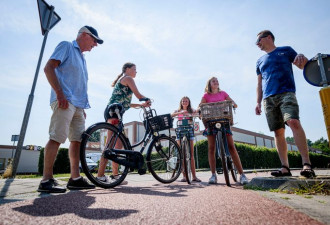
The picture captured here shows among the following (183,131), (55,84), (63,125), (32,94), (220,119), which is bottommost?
(63,125)

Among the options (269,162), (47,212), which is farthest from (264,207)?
(269,162)

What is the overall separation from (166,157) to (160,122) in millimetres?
779

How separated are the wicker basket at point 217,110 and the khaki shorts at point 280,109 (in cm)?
65

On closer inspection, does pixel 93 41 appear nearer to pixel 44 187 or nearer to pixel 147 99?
pixel 147 99

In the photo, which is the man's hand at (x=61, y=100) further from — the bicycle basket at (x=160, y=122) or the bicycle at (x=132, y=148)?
the bicycle basket at (x=160, y=122)

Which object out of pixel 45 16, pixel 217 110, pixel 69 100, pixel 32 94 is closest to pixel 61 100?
pixel 69 100

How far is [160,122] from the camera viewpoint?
4.34 meters

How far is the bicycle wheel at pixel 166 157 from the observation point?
13.9 feet

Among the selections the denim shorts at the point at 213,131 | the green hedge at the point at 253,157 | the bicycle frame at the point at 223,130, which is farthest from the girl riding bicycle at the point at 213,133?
the green hedge at the point at 253,157

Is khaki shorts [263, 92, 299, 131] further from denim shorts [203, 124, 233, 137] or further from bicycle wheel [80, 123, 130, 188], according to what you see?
bicycle wheel [80, 123, 130, 188]

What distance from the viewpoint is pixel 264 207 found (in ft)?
5.57

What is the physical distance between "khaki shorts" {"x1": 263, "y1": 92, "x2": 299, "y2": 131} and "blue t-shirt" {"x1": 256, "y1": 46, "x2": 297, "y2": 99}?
0.10 metres

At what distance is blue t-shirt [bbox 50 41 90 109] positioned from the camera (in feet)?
9.91

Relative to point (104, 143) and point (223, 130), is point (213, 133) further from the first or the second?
Result: point (104, 143)
